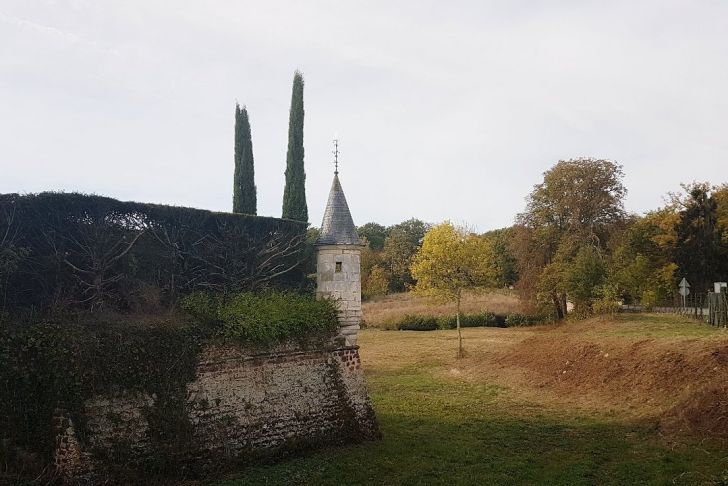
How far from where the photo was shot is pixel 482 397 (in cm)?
1830

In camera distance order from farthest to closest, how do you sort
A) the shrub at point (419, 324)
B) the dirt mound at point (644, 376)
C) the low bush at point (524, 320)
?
the shrub at point (419, 324) → the low bush at point (524, 320) → the dirt mound at point (644, 376)

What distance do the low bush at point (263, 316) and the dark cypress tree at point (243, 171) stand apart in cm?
840

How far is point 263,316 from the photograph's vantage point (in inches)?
454

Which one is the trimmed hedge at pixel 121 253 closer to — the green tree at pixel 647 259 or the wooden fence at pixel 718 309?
the wooden fence at pixel 718 309

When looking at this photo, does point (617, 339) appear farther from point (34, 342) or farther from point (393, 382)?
point (34, 342)

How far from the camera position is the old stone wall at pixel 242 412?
9.16 meters

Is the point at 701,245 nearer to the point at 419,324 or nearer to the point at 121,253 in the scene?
the point at 419,324

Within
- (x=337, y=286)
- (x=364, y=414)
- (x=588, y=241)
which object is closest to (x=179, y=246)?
(x=337, y=286)

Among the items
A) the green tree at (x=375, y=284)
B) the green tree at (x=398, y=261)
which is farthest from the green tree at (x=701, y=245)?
the green tree at (x=398, y=261)

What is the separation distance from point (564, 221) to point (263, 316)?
27.4 m

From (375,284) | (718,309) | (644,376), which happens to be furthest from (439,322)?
(644,376)

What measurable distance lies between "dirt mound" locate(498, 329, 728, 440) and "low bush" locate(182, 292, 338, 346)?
872 cm

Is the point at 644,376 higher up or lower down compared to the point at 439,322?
higher up

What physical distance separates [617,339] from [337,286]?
1351cm
